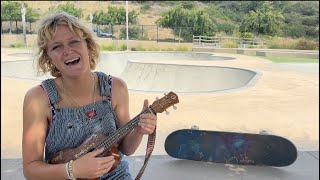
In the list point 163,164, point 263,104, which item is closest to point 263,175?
point 163,164

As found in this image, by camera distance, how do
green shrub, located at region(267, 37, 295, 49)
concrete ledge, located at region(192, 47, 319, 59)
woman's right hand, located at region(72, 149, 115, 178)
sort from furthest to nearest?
green shrub, located at region(267, 37, 295, 49) → concrete ledge, located at region(192, 47, 319, 59) → woman's right hand, located at region(72, 149, 115, 178)

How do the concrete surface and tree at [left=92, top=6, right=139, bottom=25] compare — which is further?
tree at [left=92, top=6, right=139, bottom=25]

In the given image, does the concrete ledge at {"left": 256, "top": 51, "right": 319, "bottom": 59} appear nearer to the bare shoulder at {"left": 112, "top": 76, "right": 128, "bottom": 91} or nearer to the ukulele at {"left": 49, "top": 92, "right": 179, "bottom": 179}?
the bare shoulder at {"left": 112, "top": 76, "right": 128, "bottom": 91}

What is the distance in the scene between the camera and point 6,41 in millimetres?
32781

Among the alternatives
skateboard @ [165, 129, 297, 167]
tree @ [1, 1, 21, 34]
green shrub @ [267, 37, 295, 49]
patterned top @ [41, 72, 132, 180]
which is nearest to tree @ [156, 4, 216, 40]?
green shrub @ [267, 37, 295, 49]

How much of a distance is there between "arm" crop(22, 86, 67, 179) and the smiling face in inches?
5.1

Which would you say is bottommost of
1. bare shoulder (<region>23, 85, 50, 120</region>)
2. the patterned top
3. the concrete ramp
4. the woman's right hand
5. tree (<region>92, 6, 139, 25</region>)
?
the concrete ramp

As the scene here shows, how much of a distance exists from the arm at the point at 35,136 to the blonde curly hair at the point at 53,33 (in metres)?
0.15

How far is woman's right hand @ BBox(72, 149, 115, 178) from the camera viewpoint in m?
1.20

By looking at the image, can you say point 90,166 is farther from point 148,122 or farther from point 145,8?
point 145,8

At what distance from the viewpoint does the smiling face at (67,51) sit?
1326 millimetres

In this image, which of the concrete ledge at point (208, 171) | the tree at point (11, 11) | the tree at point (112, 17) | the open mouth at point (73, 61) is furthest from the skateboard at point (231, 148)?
the tree at point (112, 17)

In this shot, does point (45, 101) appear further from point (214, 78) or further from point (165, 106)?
point (214, 78)

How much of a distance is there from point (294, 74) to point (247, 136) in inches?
375
